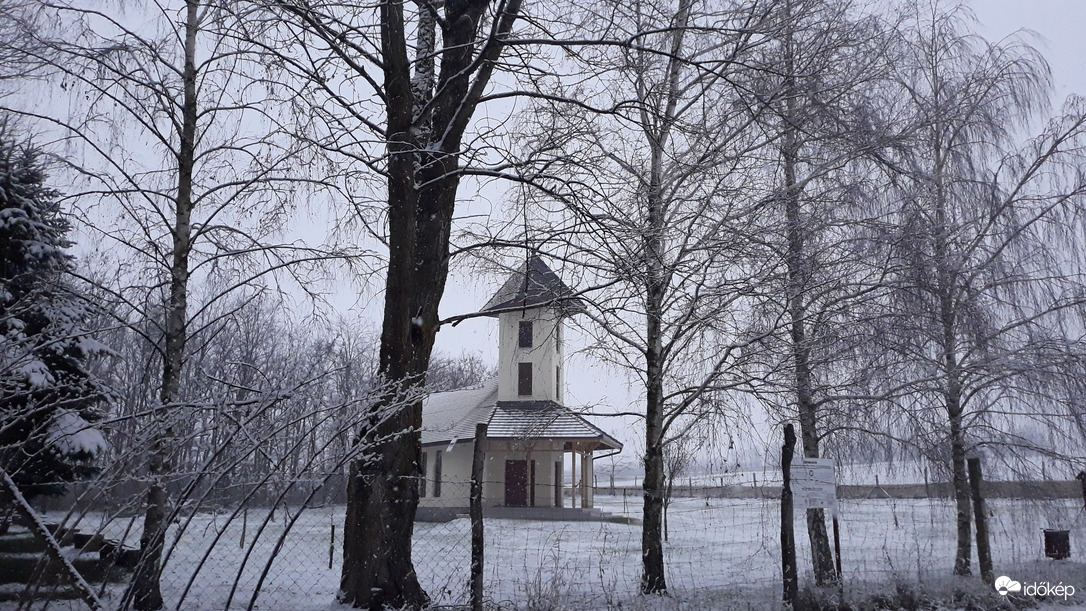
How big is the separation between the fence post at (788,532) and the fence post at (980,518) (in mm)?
2913

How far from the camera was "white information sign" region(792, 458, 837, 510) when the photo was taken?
7941 millimetres

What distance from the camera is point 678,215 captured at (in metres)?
9.12

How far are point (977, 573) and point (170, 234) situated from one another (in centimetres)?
1228

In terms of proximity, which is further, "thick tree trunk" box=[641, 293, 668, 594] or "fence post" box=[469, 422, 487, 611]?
"thick tree trunk" box=[641, 293, 668, 594]

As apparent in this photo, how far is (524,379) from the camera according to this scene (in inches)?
1185

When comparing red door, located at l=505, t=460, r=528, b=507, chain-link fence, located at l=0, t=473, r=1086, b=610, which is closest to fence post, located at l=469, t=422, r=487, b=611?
chain-link fence, located at l=0, t=473, r=1086, b=610

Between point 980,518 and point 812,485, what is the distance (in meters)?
2.93

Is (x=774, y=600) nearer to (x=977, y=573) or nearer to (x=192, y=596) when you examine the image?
(x=977, y=573)

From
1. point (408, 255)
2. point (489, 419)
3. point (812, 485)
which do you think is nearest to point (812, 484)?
point (812, 485)

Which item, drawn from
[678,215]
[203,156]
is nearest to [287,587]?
[203,156]

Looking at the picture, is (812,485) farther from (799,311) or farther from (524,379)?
(524,379)

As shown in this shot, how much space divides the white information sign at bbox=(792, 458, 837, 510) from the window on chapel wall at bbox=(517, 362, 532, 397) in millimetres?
22059

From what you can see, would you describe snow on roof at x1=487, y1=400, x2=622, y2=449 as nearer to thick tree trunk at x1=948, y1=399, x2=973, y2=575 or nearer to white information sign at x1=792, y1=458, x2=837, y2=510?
thick tree trunk at x1=948, y1=399, x2=973, y2=575

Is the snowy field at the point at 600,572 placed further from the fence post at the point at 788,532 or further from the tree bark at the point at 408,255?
the fence post at the point at 788,532
